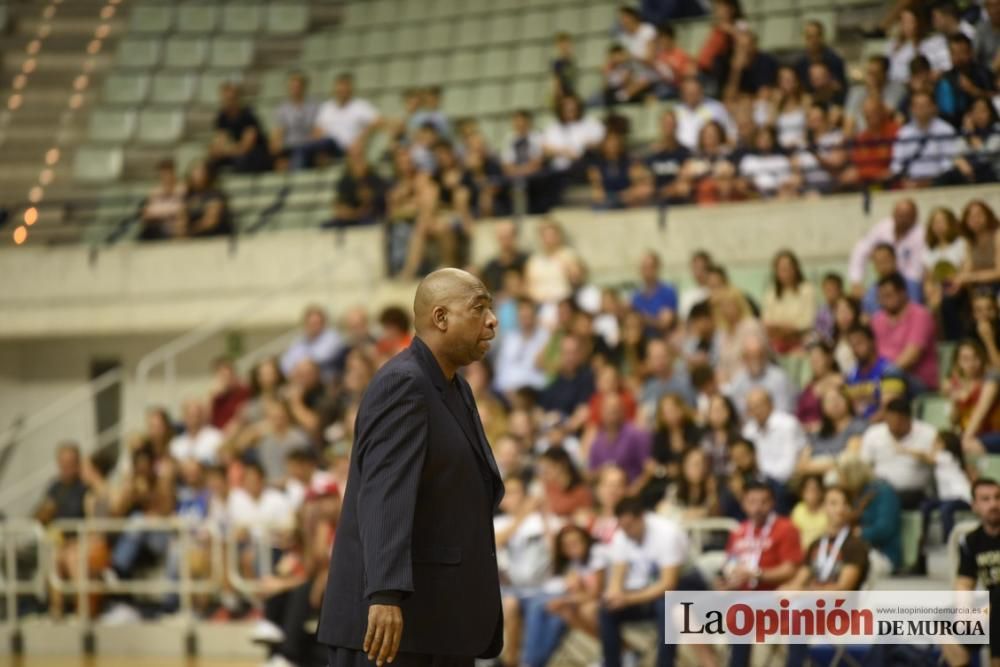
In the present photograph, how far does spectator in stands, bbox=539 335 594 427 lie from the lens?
11320 mm

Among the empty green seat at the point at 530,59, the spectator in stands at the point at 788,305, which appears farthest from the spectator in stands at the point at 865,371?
the empty green seat at the point at 530,59

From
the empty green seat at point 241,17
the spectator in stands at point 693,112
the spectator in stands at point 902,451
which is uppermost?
the empty green seat at point 241,17

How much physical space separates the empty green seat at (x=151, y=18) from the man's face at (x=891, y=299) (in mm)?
7699

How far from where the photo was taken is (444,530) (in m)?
4.75

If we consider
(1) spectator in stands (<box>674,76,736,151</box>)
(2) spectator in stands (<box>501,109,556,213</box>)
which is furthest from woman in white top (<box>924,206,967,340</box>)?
(2) spectator in stands (<box>501,109,556,213</box>)

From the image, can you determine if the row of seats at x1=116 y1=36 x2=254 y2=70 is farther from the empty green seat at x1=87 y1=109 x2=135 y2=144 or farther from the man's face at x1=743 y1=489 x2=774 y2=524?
the man's face at x1=743 y1=489 x2=774 y2=524

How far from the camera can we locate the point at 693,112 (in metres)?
12.1

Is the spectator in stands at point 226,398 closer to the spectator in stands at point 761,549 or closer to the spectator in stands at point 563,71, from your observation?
the spectator in stands at point 563,71

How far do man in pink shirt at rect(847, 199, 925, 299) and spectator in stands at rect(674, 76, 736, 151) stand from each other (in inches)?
90.9

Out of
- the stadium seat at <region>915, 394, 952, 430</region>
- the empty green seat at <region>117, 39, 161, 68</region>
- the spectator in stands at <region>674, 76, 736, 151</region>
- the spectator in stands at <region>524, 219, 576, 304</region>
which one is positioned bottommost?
the stadium seat at <region>915, 394, 952, 430</region>

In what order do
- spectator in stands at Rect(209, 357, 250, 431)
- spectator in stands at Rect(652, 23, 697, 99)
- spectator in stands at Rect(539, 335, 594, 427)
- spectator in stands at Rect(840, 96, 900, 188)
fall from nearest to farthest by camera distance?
spectator in stands at Rect(840, 96, 900, 188)
spectator in stands at Rect(539, 335, 594, 427)
spectator in stands at Rect(652, 23, 697, 99)
spectator in stands at Rect(209, 357, 250, 431)

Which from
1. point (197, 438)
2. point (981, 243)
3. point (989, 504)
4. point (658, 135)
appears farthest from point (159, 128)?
point (989, 504)

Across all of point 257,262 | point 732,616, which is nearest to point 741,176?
point 257,262

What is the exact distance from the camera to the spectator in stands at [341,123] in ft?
47.2
